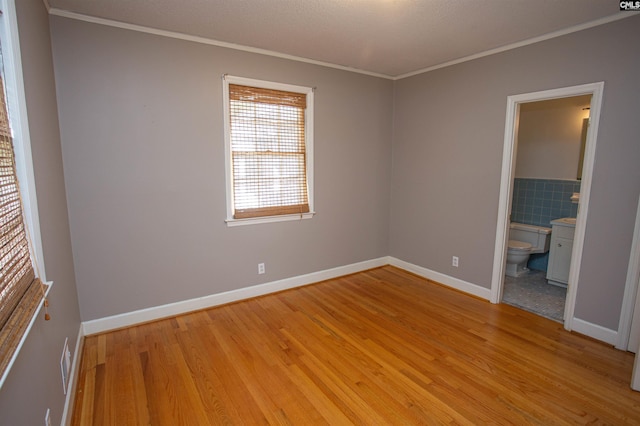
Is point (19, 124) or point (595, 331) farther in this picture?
point (595, 331)

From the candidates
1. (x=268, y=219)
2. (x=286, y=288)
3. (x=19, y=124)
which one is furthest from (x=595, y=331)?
(x=19, y=124)

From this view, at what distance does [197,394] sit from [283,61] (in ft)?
10.1

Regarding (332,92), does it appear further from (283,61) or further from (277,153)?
(277,153)

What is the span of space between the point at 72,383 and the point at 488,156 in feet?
12.9

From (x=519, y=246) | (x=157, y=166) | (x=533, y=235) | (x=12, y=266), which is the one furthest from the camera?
(x=533, y=235)

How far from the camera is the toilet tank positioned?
4234 mm

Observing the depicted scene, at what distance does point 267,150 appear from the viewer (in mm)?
3463

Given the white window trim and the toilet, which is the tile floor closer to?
the toilet

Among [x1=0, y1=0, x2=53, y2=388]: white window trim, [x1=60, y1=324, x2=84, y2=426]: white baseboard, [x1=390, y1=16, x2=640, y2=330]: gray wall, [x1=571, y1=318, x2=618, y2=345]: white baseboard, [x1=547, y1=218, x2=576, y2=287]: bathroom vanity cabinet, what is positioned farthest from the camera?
[x1=547, y1=218, x2=576, y2=287]: bathroom vanity cabinet

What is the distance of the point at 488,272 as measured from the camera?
352 centimetres

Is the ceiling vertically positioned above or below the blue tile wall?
above

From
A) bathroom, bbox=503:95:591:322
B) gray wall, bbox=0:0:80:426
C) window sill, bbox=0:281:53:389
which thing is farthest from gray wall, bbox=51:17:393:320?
bathroom, bbox=503:95:591:322

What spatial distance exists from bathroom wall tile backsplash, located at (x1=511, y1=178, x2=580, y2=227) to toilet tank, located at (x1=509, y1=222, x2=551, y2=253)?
16 cm

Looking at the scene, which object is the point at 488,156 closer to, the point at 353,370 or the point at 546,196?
the point at 546,196
